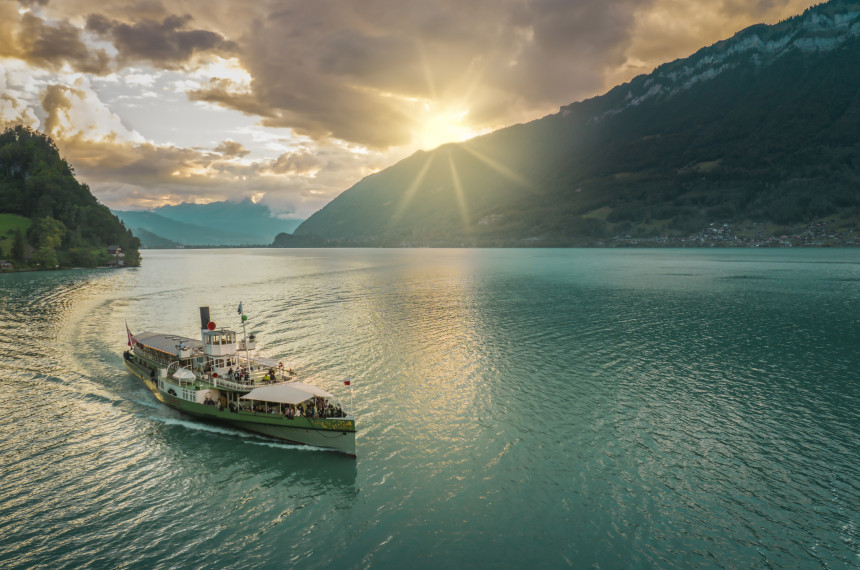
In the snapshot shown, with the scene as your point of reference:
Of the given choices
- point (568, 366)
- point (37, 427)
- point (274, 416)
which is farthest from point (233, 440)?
point (568, 366)

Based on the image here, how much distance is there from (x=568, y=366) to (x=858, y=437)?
28.9 metres

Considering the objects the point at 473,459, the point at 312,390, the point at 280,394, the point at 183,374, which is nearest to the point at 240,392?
the point at 280,394

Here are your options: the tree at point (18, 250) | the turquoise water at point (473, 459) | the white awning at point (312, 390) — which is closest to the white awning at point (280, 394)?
the white awning at point (312, 390)

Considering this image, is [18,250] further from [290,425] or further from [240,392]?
[290,425]

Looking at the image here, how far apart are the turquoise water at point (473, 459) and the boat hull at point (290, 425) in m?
1.18

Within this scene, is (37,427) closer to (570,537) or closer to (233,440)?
(233,440)

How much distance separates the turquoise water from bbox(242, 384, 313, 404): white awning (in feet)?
14.5

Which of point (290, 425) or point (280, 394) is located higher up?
point (280, 394)

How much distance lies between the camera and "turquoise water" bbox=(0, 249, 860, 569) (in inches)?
995

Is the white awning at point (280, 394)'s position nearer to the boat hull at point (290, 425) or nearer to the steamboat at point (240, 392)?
the steamboat at point (240, 392)

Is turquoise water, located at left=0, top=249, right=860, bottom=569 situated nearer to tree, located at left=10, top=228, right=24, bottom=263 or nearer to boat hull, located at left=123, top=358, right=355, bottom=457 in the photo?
boat hull, located at left=123, top=358, right=355, bottom=457

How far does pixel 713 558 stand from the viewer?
2395cm

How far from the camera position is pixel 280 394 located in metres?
39.9

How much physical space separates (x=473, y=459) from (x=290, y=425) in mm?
17390
